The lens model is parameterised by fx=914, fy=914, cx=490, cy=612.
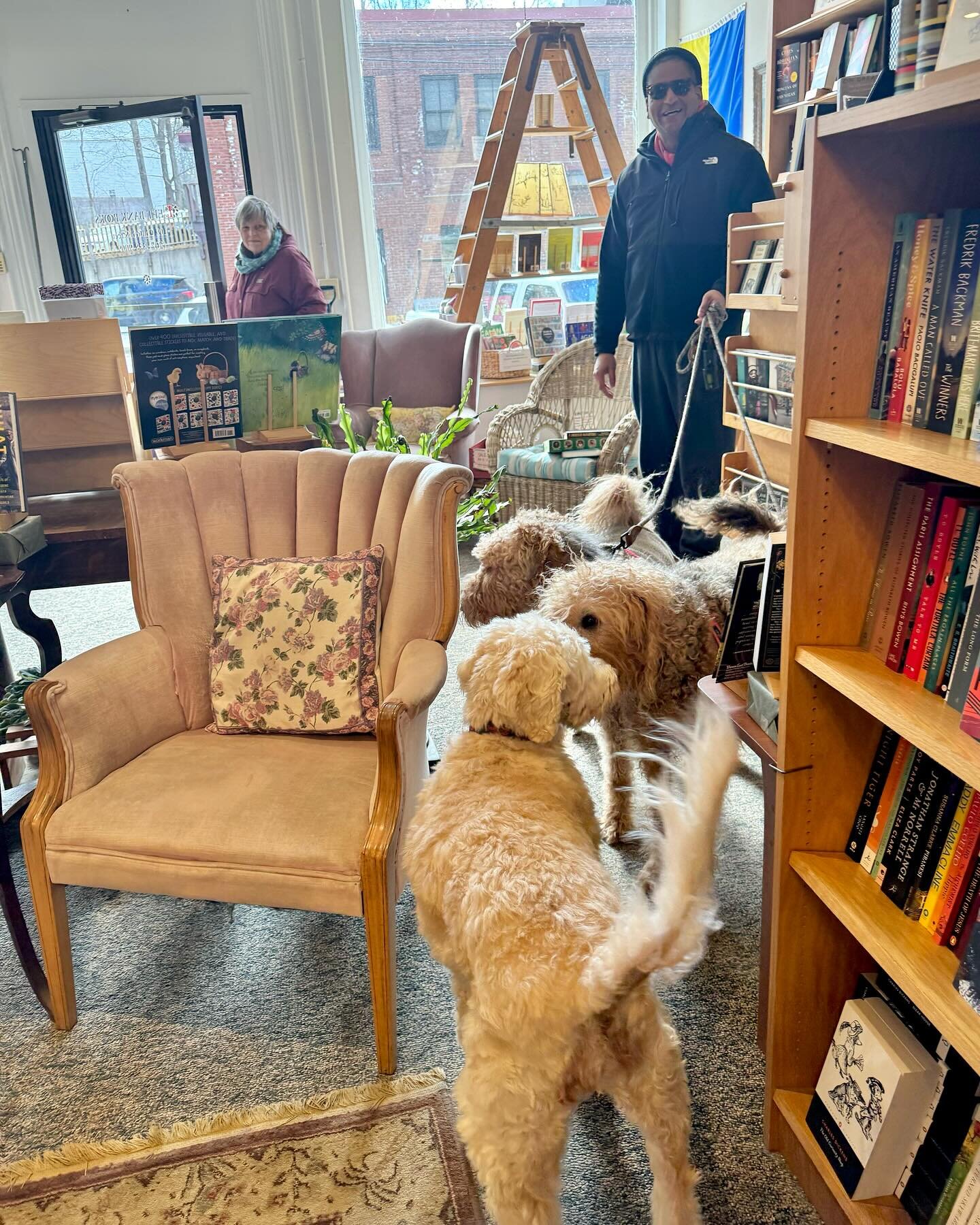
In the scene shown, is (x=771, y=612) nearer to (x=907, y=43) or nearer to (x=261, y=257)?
(x=907, y=43)

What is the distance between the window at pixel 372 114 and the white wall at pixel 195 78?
0.23 metres

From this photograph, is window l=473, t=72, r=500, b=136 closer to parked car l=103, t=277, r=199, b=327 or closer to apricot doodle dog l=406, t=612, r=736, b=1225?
parked car l=103, t=277, r=199, b=327

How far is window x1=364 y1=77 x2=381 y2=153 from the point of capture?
5516mm

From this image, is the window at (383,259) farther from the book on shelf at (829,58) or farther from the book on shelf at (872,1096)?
the book on shelf at (872,1096)

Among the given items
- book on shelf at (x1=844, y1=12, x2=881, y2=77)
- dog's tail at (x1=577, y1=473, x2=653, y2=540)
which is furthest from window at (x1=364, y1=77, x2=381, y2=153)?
dog's tail at (x1=577, y1=473, x2=653, y2=540)

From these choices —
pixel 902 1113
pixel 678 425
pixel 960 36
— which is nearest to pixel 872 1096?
pixel 902 1113

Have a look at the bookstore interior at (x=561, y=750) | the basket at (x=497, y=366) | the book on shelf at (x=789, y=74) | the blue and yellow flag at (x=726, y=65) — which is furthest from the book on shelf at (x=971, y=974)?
the basket at (x=497, y=366)

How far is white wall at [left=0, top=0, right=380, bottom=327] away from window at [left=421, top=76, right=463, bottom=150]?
542mm

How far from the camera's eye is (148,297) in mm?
5484

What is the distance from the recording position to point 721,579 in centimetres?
218

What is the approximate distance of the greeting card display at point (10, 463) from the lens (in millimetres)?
2428

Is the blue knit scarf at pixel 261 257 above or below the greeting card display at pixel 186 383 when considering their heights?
above

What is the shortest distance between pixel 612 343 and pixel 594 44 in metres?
3.31

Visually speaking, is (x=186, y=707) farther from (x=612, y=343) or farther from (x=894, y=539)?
(x=612, y=343)
